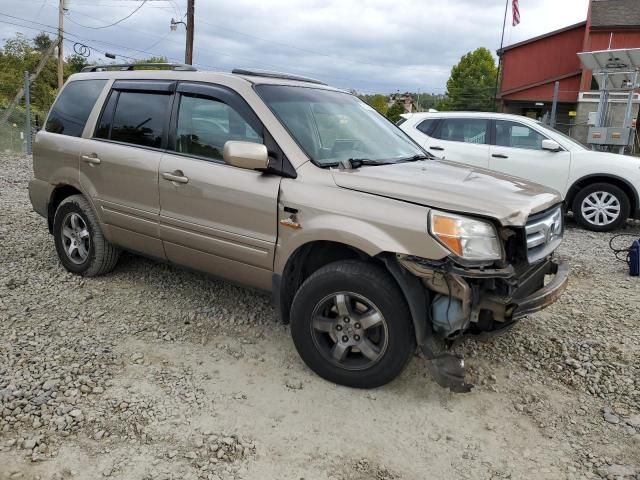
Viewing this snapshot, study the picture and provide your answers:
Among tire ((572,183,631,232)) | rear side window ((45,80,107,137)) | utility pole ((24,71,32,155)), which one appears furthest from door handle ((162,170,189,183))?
utility pole ((24,71,32,155))

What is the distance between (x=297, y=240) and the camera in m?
3.30

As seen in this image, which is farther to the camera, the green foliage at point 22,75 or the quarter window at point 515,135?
the green foliage at point 22,75

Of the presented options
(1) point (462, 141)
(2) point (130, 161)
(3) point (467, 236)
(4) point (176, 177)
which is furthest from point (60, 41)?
(3) point (467, 236)

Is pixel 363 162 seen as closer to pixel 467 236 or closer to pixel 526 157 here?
pixel 467 236

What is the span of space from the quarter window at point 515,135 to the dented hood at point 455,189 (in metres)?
5.01

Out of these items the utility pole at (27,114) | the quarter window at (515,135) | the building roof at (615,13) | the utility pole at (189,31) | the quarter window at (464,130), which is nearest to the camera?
the quarter window at (515,135)

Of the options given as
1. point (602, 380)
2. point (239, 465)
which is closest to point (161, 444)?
point (239, 465)

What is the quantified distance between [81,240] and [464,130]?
6.11 metres

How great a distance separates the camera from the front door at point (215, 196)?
3.52 meters

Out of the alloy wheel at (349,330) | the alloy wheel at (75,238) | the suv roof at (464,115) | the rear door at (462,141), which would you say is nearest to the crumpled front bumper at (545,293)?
the alloy wheel at (349,330)

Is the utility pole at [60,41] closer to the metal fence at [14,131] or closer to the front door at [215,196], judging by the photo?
the metal fence at [14,131]

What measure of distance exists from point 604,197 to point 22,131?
17.0 m

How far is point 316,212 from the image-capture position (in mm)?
3227

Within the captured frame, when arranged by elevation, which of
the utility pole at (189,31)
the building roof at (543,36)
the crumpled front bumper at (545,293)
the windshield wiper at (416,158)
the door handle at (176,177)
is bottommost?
the crumpled front bumper at (545,293)
